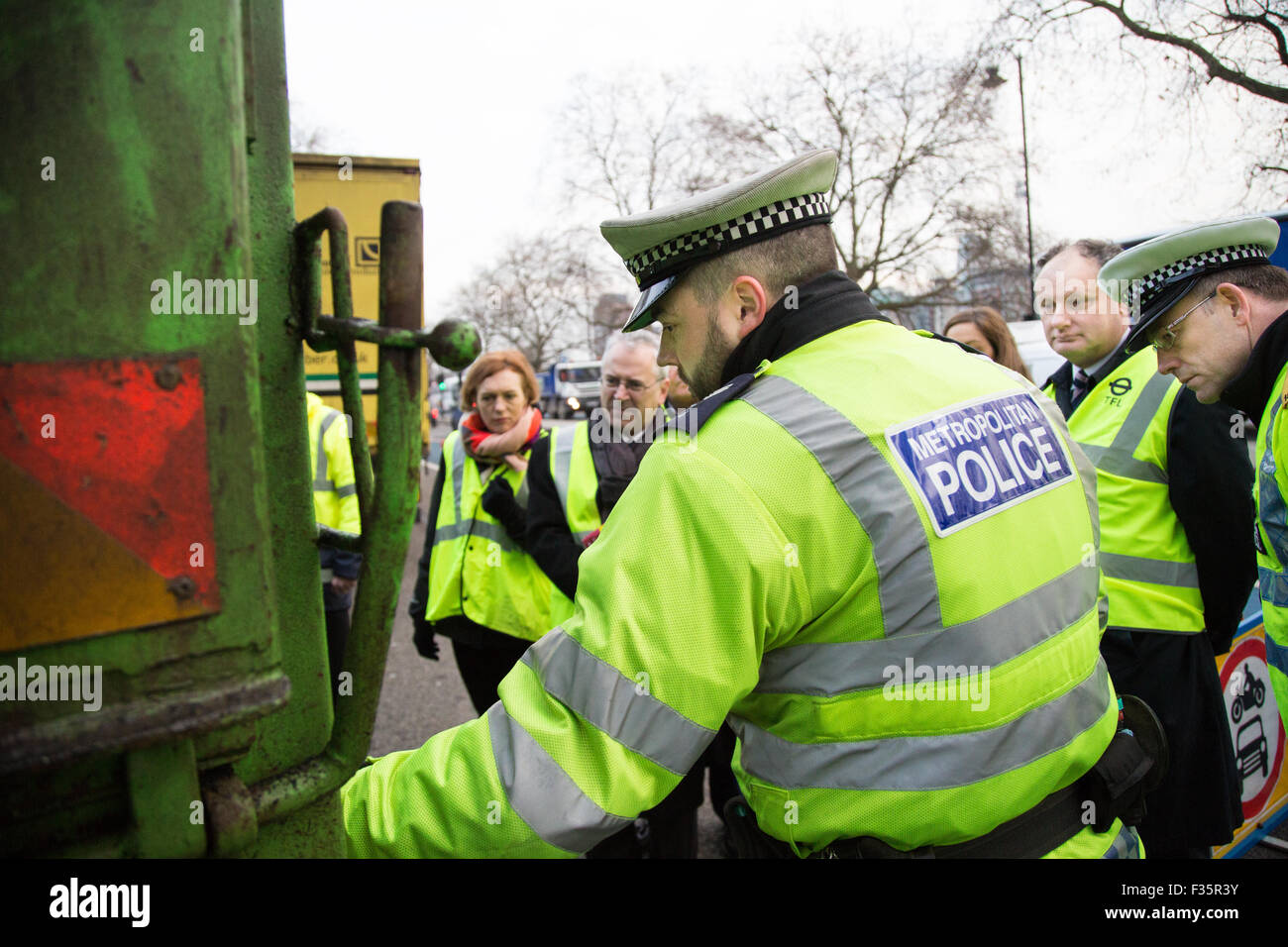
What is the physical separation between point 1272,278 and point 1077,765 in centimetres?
165

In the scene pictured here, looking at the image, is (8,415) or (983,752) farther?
(983,752)

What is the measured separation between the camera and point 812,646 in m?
1.24

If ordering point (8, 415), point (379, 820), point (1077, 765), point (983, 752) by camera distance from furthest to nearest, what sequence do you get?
point (1077, 765) < point (983, 752) < point (379, 820) < point (8, 415)

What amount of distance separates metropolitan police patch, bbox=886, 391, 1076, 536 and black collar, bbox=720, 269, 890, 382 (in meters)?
0.25

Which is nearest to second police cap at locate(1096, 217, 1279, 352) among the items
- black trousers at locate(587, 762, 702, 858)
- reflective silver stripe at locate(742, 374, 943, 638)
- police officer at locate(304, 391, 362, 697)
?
reflective silver stripe at locate(742, 374, 943, 638)

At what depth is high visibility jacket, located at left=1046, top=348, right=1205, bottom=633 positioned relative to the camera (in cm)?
251

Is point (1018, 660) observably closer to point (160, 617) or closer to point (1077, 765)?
point (1077, 765)

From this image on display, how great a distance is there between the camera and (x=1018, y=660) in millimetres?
1255

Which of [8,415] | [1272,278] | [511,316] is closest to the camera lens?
[8,415]

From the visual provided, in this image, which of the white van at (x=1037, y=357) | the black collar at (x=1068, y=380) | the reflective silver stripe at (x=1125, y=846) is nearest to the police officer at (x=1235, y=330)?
the black collar at (x=1068, y=380)

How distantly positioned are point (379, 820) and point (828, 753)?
0.63 metres

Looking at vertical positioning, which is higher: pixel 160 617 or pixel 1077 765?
pixel 160 617
